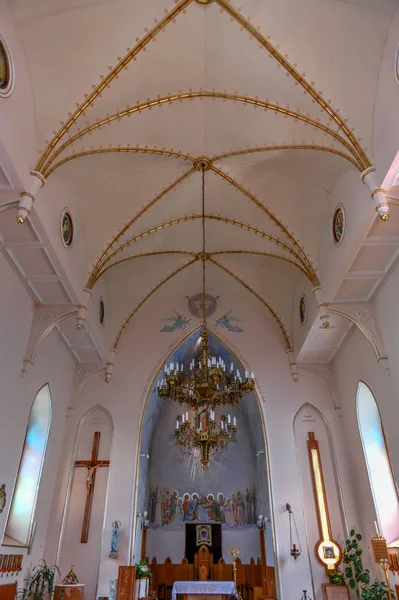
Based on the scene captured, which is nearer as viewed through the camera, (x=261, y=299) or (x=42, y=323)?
(x=42, y=323)

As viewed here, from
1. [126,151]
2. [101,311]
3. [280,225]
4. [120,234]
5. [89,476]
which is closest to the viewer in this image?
[126,151]

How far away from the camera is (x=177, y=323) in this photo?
1571 centimetres

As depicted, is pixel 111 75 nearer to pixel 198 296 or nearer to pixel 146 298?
pixel 146 298

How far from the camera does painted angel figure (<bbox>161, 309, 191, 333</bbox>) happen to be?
51.2 ft

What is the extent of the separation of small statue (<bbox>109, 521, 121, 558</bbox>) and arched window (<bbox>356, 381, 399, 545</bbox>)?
279 inches

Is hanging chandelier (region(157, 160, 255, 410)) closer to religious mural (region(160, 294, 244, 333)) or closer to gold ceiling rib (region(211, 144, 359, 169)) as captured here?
gold ceiling rib (region(211, 144, 359, 169))

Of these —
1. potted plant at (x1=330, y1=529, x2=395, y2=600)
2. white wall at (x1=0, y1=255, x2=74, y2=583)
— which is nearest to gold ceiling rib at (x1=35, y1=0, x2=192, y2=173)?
white wall at (x1=0, y1=255, x2=74, y2=583)

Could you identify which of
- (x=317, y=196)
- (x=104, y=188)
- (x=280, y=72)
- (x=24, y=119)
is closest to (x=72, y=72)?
(x=24, y=119)

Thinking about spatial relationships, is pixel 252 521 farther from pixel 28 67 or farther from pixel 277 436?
pixel 28 67

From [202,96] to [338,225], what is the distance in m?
4.31

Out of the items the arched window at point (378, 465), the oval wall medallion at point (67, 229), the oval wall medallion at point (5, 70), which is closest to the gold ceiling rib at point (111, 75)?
the oval wall medallion at point (5, 70)

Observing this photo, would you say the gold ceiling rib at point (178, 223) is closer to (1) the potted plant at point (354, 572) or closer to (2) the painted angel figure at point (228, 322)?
(2) the painted angel figure at point (228, 322)

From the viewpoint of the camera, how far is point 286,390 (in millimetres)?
14273

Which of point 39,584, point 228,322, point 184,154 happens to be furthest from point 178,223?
point 39,584
